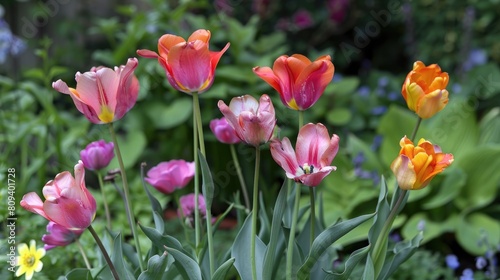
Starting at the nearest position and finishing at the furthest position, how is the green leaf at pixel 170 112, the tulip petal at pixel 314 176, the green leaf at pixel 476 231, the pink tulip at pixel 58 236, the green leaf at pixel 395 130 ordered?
the tulip petal at pixel 314 176 → the pink tulip at pixel 58 236 → the green leaf at pixel 476 231 → the green leaf at pixel 395 130 → the green leaf at pixel 170 112

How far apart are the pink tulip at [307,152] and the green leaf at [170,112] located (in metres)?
1.51

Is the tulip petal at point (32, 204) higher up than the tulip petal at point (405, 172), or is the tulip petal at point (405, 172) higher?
the tulip petal at point (405, 172)

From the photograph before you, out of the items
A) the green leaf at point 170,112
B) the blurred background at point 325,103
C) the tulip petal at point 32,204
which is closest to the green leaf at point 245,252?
the tulip petal at point 32,204

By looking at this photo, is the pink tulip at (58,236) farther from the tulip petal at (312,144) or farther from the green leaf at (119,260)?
the tulip petal at (312,144)

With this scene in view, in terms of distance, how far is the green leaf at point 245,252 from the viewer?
0.96 metres

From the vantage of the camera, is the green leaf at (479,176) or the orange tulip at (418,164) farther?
the green leaf at (479,176)

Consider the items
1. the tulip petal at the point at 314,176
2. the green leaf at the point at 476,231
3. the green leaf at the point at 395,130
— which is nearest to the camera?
the tulip petal at the point at 314,176

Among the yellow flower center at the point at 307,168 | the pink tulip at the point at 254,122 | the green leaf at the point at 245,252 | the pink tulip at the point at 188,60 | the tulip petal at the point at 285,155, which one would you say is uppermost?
the pink tulip at the point at 188,60

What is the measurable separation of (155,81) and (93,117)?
61.7 inches

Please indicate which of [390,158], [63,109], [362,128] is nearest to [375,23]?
[362,128]

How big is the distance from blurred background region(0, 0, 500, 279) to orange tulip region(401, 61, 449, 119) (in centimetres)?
66

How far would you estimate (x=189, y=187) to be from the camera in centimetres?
240

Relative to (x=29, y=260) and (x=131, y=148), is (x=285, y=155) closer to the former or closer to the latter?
(x=29, y=260)

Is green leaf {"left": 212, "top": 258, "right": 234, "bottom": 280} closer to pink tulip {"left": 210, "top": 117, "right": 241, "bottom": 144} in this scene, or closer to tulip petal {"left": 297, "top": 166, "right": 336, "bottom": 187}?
tulip petal {"left": 297, "top": 166, "right": 336, "bottom": 187}
